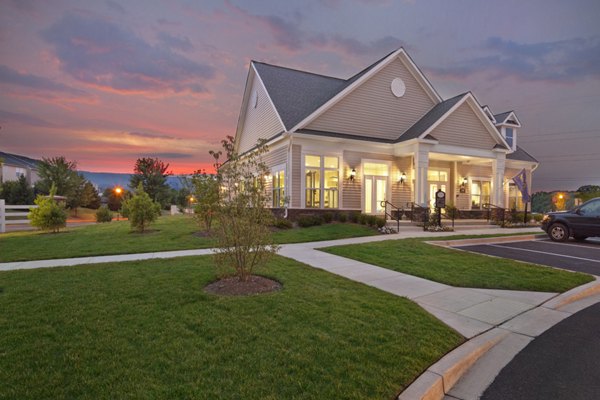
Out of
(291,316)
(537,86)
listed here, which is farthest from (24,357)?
(537,86)

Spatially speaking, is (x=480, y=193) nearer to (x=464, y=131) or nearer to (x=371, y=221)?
(x=464, y=131)

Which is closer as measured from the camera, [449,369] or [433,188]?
[449,369]

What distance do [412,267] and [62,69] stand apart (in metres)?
19.2

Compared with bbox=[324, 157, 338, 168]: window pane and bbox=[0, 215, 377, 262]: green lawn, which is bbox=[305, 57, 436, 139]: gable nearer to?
bbox=[324, 157, 338, 168]: window pane

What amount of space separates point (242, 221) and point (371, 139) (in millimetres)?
13273

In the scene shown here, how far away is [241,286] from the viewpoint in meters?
5.35

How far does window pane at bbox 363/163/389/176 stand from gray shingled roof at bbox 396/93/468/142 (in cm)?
177

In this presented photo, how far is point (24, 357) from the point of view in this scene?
9.68 ft

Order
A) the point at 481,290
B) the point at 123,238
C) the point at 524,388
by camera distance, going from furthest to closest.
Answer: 1. the point at 123,238
2. the point at 481,290
3. the point at 524,388

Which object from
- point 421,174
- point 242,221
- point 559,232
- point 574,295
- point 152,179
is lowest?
point 574,295

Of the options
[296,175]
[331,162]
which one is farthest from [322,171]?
[296,175]

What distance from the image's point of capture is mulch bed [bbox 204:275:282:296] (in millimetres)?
5082

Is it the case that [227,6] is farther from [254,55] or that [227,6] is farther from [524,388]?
[524,388]

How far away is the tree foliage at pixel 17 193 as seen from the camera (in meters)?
30.0
